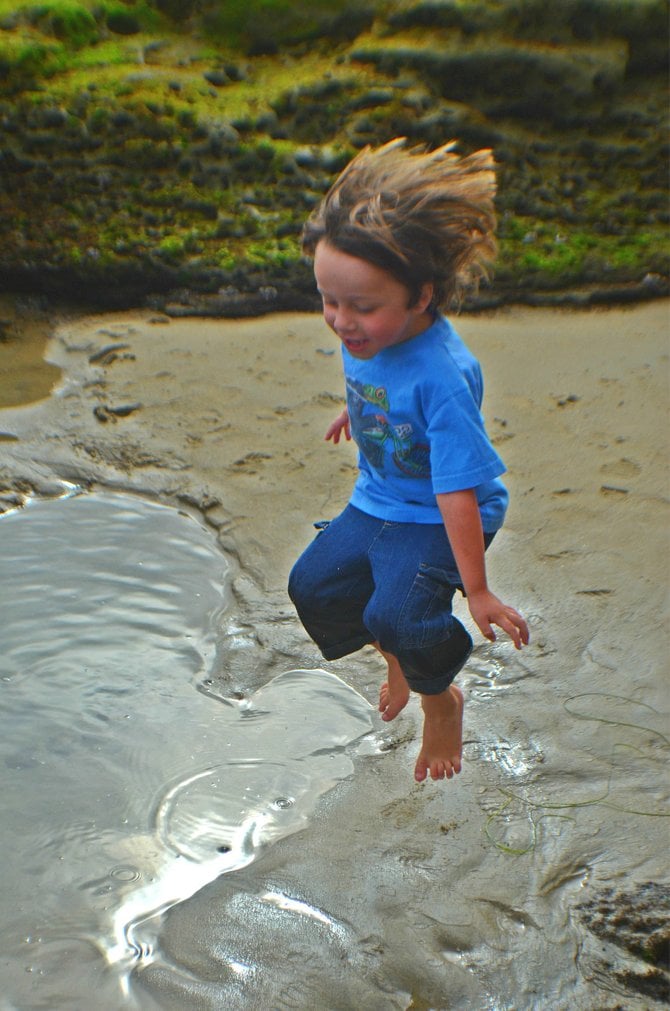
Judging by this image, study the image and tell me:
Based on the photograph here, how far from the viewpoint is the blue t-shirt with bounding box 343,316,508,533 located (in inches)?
92.2

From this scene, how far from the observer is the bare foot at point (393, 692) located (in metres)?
2.89

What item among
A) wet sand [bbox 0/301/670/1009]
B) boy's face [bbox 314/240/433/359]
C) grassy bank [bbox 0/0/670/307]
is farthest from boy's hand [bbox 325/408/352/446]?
grassy bank [bbox 0/0/670/307]

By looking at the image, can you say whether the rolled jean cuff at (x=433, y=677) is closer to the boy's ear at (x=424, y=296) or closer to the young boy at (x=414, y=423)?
Answer: the young boy at (x=414, y=423)

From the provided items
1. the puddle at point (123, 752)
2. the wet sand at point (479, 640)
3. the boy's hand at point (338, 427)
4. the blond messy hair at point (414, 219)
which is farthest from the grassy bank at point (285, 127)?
the blond messy hair at point (414, 219)

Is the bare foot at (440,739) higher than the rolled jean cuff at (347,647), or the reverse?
the rolled jean cuff at (347,647)

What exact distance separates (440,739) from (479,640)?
2.43 feet

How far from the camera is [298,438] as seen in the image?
462 centimetres

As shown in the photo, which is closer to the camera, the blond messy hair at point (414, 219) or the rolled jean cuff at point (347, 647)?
the blond messy hair at point (414, 219)

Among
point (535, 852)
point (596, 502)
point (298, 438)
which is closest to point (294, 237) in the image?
point (298, 438)

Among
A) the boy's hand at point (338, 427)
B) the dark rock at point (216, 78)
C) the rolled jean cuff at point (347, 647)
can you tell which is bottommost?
the rolled jean cuff at point (347, 647)

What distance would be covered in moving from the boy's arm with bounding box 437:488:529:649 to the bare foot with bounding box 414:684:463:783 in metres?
0.40

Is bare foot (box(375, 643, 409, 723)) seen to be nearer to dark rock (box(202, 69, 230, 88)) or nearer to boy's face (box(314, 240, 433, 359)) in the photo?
boy's face (box(314, 240, 433, 359))

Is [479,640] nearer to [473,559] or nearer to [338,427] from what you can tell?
[338,427]

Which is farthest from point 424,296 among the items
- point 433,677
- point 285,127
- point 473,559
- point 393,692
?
point 285,127
